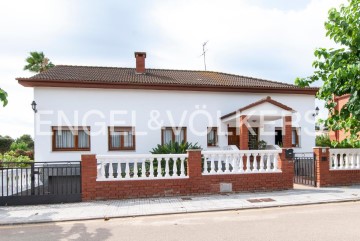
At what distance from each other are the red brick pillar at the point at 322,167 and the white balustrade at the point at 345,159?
25 cm

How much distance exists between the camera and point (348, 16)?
21.4 ft

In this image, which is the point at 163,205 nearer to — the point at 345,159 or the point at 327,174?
the point at 327,174

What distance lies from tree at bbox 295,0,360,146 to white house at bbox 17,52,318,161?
5846 millimetres

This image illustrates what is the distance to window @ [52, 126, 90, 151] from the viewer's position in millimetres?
12867

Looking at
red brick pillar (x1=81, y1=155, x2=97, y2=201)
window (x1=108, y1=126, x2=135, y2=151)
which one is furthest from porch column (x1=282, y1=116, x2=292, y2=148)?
red brick pillar (x1=81, y1=155, x2=97, y2=201)

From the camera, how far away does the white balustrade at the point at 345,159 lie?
9.96 meters

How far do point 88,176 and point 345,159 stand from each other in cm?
Result: 935

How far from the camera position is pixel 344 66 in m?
6.37

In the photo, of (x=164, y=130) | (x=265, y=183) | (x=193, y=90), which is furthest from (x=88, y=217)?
(x=193, y=90)

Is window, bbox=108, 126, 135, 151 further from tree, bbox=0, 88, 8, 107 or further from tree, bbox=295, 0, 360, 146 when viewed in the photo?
tree, bbox=295, 0, 360, 146

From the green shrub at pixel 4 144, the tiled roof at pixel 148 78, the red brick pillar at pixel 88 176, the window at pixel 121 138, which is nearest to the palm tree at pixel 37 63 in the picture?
the green shrub at pixel 4 144


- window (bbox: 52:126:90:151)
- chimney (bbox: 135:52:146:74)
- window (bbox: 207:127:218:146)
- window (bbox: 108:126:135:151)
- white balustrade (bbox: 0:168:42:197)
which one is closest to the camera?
white balustrade (bbox: 0:168:42:197)

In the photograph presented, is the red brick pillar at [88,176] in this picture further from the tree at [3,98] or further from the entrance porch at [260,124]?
the entrance porch at [260,124]

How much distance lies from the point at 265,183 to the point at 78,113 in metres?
9.17
